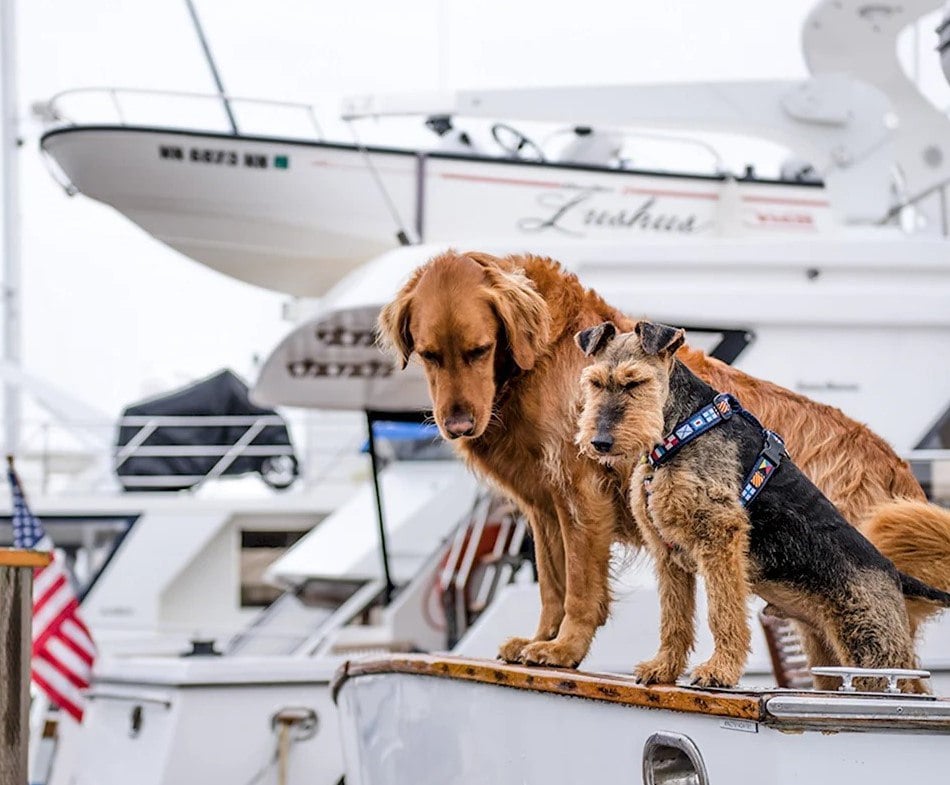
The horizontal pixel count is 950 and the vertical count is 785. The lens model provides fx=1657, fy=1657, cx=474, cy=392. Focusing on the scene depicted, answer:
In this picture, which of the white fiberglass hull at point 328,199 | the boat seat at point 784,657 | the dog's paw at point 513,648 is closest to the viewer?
the dog's paw at point 513,648

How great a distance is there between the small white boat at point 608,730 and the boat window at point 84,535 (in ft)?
40.0

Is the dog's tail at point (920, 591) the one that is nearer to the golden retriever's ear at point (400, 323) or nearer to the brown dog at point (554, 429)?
the brown dog at point (554, 429)

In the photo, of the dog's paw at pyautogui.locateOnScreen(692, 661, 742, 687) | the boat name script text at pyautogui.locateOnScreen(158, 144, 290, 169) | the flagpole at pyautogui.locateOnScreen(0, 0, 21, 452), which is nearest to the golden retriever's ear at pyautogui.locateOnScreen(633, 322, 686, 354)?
the dog's paw at pyautogui.locateOnScreen(692, 661, 742, 687)

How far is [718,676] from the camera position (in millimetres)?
3318

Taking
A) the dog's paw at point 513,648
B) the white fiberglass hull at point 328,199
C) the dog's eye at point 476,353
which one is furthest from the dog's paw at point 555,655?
the white fiberglass hull at point 328,199

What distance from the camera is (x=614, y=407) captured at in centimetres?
326

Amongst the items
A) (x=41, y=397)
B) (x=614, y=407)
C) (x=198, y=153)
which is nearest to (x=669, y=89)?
(x=198, y=153)

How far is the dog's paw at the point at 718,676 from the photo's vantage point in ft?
10.9

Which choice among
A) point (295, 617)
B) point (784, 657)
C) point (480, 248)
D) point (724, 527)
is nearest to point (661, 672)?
point (724, 527)

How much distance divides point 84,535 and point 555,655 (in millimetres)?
14013

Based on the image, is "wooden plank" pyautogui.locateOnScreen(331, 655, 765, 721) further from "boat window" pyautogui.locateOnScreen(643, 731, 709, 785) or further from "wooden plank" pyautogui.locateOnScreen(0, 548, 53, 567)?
"wooden plank" pyautogui.locateOnScreen(0, 548, 53, 567)

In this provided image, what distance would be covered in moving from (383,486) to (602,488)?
9.42m

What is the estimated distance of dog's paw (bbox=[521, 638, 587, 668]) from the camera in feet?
12.8

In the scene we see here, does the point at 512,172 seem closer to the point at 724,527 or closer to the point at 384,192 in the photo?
the point at 384,192
